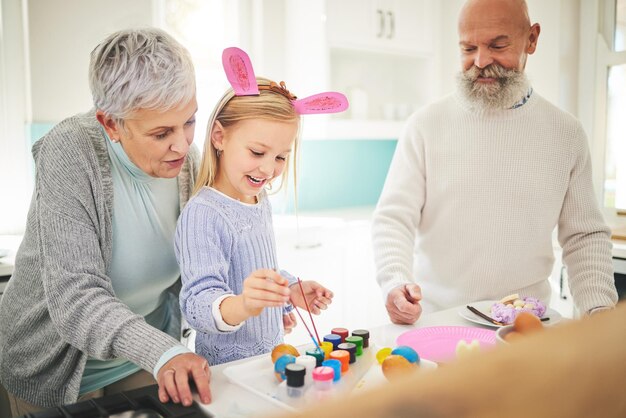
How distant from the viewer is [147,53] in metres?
1.07

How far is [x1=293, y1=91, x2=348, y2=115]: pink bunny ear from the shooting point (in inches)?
49.8

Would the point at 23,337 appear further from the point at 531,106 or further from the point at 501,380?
the point at 531,106

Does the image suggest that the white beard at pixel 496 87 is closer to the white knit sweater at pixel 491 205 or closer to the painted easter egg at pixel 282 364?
the white knit sweater at pixel 491 205

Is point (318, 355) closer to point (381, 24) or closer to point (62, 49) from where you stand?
point (62, 49)

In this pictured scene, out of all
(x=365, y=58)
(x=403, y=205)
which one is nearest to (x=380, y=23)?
(x=365, y=58)

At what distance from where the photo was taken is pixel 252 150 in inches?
47.1

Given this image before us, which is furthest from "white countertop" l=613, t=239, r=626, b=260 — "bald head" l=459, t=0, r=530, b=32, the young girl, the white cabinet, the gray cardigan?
the gray cardigan

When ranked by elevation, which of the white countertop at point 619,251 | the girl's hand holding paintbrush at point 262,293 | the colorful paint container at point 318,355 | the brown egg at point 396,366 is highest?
the girl's hand holding paintbrush at point 262,293

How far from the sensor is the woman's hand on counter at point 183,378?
87 centimetres

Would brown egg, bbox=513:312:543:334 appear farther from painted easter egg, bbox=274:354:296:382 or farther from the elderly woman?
the elderly woman

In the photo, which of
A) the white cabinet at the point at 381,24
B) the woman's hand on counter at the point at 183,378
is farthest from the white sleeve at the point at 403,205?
the white cabinet at the point at 381,24

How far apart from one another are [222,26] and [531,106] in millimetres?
1903

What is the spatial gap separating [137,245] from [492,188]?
1.02 m

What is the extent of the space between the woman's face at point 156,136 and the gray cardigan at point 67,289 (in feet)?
0.20
